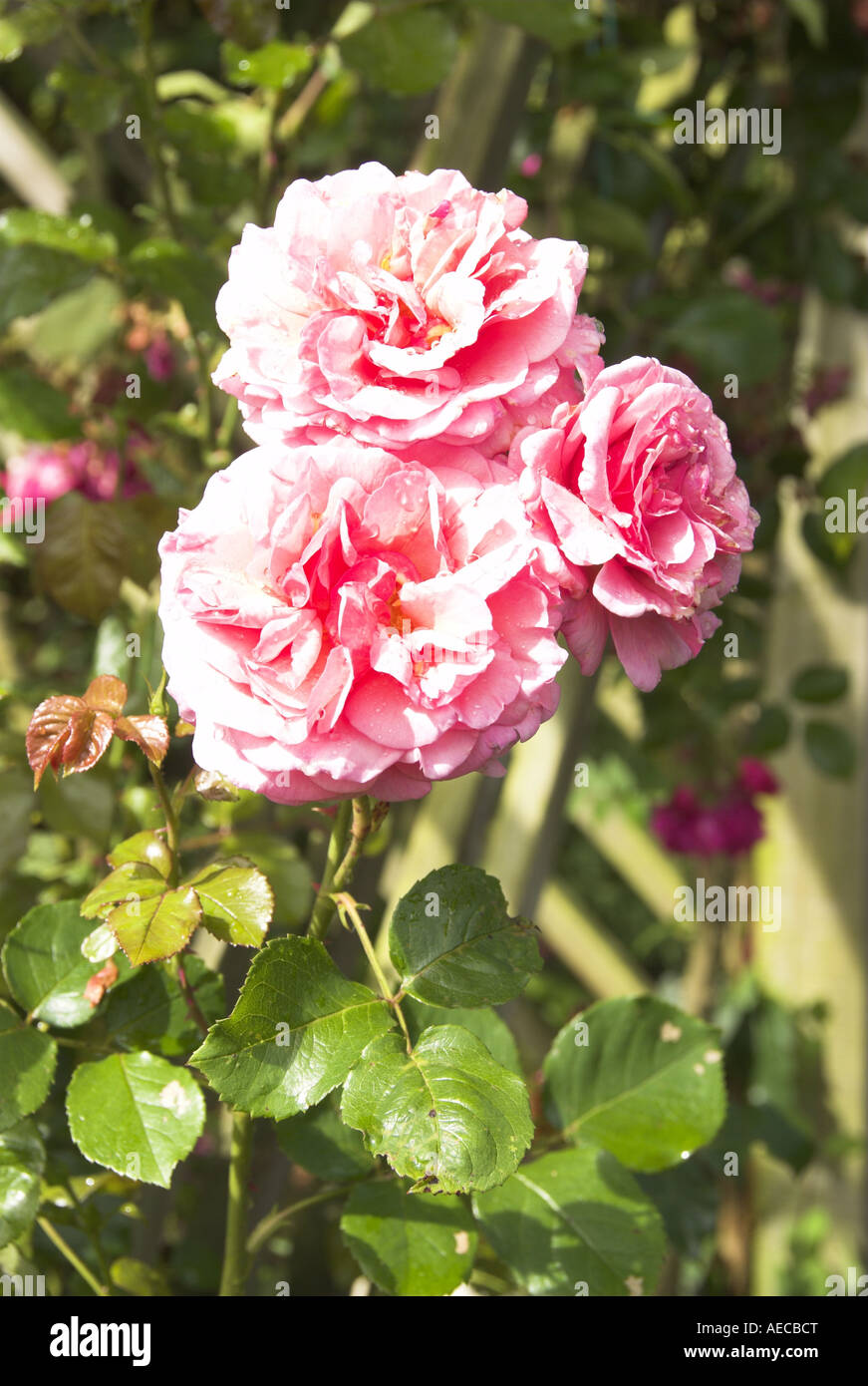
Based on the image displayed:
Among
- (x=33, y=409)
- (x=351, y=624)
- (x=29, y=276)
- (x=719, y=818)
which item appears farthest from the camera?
(x=719, y=818)

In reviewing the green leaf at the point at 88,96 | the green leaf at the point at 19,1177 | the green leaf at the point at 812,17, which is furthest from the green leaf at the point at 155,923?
the green leaf at the point at 812,17

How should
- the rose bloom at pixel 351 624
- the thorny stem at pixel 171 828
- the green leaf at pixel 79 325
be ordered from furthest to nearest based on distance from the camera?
1. the green leaf at pixel 79 325
2. the thorny stem at pixel 171 828
3. the rose bloom at pixel 351 624

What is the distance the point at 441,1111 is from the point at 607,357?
92 centimetres

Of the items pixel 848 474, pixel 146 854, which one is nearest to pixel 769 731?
pixel 848 474

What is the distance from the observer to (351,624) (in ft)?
1.20

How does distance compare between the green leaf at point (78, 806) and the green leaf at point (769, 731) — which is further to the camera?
the green leaf at point (769, 731)

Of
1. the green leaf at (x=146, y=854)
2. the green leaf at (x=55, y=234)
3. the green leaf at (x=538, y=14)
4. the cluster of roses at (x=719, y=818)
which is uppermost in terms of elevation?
the green leaf at (x=538, y=14)

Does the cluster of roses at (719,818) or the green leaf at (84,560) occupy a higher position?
the green leaf at (84,560)

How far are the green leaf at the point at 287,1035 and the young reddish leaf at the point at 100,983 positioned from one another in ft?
0.35

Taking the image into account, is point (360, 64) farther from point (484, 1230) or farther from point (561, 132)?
point (484, 1230)

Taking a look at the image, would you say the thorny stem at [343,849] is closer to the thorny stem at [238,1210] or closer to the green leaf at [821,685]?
the thorny stem at [238,1210]

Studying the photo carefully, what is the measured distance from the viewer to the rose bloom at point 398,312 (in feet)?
1.27

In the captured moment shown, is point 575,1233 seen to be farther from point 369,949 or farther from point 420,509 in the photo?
point 420,509
